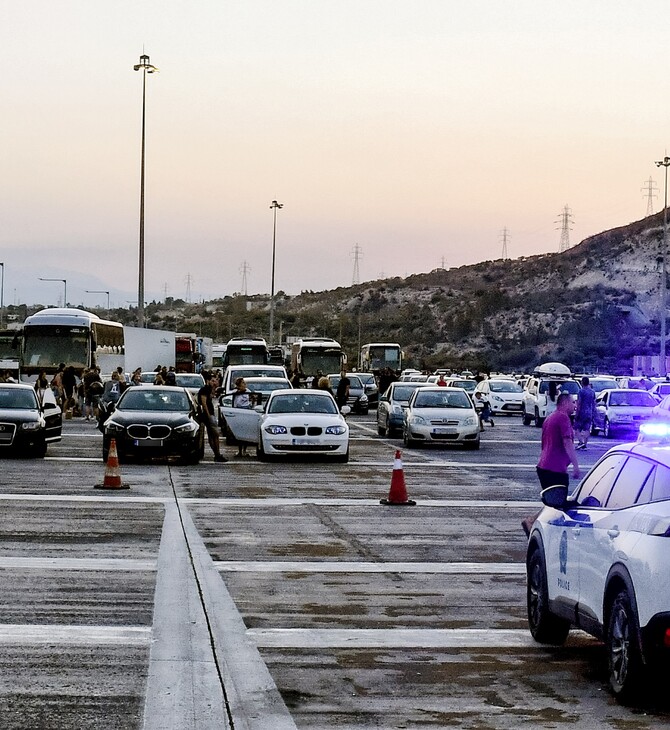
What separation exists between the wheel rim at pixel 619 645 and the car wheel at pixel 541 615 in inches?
50.2

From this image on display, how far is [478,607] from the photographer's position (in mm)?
11227

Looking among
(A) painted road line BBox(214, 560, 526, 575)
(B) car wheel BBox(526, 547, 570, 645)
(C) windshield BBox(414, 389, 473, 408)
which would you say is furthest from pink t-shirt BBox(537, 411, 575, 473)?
(C) windshield BBox(414, 389, 473, 408)

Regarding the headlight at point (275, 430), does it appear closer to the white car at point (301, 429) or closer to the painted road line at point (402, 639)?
the white car at point (301, 429)

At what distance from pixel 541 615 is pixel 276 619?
1995 millimetres

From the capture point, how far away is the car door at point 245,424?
101 feet

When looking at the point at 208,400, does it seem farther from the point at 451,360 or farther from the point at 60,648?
the point at 451,360

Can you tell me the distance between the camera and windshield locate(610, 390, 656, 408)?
42.0 m

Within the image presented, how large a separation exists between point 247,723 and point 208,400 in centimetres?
2141

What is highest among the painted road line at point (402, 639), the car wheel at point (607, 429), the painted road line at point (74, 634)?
the painted road line at point (74, 634)

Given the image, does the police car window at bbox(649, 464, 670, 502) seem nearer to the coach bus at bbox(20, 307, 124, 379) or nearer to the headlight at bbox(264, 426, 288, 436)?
the headlight at bbox(264, 426, 288, 436)

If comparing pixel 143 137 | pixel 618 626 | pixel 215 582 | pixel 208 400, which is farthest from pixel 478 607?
pixel 143 137

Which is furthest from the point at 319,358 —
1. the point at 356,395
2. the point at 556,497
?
the point at 556,497

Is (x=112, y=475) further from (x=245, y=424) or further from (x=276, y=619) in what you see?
(x=276, y=619)

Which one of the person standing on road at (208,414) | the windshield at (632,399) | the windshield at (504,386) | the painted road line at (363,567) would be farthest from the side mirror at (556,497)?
the windshield at (504,386)
